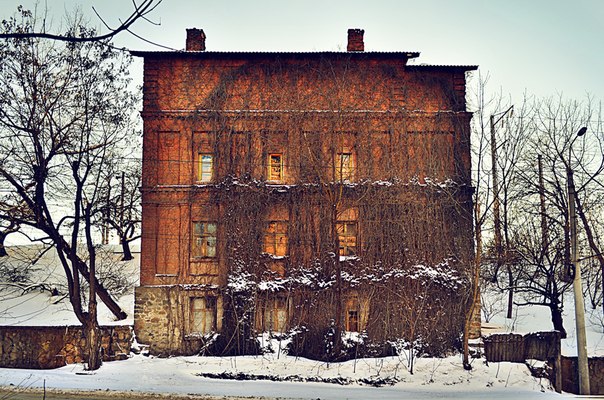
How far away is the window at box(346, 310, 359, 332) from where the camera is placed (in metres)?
21.4

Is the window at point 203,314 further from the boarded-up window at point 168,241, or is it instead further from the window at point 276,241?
the window at point 276,241

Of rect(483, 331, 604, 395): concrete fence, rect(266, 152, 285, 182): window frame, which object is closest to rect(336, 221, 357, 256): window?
rect(266, 152, 285, 182): window frame

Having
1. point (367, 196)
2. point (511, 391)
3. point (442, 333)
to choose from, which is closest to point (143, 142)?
point (367, 196)

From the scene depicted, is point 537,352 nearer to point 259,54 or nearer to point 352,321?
point 352,321

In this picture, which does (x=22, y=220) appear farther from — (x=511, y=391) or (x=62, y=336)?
(x=511, y=391)

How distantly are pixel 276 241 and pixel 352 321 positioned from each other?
4.45 meters

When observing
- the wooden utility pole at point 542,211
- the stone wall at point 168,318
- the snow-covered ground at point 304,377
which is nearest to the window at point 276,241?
the stone wall at point 168,318

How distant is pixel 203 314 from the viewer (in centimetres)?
2177

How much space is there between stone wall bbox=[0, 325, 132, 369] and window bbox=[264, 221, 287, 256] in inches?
279

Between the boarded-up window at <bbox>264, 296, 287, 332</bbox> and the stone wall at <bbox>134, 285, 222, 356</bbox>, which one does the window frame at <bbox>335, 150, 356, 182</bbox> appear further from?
the stone wall at <bbox>134, 285, 222, 356</bbox>

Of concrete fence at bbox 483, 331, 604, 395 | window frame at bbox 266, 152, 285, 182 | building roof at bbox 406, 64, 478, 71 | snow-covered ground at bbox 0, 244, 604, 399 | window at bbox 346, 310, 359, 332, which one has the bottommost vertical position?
Result: snow-covered ground at bbox 0, 244, 604, 399

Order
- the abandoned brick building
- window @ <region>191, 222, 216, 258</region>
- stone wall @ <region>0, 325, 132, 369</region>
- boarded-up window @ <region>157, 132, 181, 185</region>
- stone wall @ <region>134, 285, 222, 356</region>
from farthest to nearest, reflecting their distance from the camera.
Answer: boarded-up window @ <region>157, 132, 181, 185</region>
window @ <region>191, 222, 216, 258</region>
stone wall @ <region>134, 285, 222, 356</region>
the abandoned brick building
stone wall @ <region>0, 325, 132, 369</region>

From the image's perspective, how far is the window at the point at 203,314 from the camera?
21.6m

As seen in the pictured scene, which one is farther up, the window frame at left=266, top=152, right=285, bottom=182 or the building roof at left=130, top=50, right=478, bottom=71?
the building roof at left=130, top=50, right=478, bottom=71
